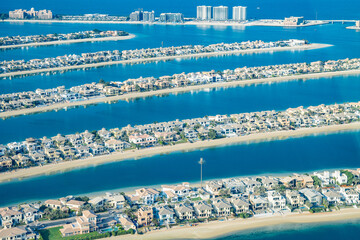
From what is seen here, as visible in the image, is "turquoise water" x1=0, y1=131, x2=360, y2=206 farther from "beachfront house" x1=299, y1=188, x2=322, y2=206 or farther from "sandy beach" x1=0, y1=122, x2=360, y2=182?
"beachfront house" x1=299, y1=188, x2=322, y2=206

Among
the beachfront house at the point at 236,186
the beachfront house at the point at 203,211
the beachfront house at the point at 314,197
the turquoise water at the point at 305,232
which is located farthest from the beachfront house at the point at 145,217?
the beachfront house at the point at 314,197

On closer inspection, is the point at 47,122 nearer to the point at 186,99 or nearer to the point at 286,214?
the point at 186,99

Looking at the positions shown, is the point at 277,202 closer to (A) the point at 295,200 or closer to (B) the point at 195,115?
(A) the point at 295,200

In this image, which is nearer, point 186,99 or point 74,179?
point 74,179

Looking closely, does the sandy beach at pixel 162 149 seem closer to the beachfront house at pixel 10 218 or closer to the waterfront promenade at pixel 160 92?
the beachfront house at pixel 10 218

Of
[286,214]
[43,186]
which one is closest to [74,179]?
[43,186]
